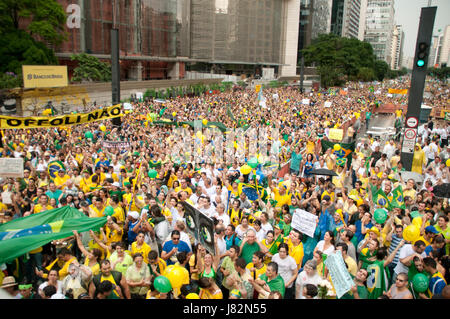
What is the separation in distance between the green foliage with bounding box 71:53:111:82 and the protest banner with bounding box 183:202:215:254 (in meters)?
30.1

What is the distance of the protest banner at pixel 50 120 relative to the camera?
826cm

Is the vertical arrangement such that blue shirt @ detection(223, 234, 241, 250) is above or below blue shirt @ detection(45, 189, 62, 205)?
above

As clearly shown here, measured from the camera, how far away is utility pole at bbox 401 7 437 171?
8.91m

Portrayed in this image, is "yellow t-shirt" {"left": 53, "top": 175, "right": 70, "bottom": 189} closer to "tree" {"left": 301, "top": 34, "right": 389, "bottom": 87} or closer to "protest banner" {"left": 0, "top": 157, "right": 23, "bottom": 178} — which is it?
"protest banner" {"left": 0, "top": 157, "right": 23, "bottom": 178}

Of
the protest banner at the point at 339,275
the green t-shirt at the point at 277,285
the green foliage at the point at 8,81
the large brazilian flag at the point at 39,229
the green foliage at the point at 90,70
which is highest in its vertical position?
the green foliage at the point at 90,70

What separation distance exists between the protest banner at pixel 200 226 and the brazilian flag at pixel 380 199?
389cm

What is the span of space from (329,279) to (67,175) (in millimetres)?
6539

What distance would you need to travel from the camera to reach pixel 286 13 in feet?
265

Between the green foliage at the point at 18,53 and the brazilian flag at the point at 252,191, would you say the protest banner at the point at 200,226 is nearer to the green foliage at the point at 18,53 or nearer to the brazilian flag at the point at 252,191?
the brazilian flag at the point at 252,191

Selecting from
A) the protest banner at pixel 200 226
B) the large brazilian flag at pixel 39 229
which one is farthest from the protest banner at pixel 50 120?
the protest banner at pixel 200 226

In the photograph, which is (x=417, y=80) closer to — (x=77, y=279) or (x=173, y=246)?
(x=173, y=246)

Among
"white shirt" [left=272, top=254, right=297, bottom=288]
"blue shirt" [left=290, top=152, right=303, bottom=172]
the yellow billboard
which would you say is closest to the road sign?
"blue shirt" [left=290, top=152, right=303, bottom=172]

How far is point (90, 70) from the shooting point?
32281 mm
